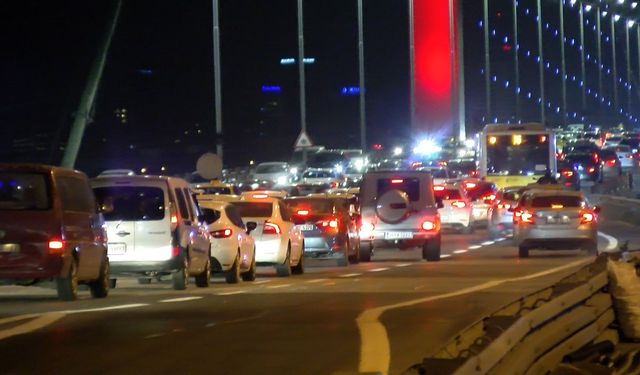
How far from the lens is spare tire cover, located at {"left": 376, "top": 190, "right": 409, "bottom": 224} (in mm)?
31000

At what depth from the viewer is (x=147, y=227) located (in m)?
21.6

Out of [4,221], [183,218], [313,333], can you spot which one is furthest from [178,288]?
[313,333]

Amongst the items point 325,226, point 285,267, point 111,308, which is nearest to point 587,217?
point 325,226

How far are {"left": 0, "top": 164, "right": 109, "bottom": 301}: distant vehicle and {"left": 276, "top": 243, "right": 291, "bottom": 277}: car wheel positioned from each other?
7643 mm

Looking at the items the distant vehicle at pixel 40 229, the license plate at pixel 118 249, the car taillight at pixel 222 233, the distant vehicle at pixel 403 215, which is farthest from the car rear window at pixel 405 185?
the distant vehicle at pixel 40 229

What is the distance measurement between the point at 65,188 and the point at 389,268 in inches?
423

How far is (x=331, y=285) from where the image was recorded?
74.4ft

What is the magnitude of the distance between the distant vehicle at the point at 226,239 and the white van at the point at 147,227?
1646mm

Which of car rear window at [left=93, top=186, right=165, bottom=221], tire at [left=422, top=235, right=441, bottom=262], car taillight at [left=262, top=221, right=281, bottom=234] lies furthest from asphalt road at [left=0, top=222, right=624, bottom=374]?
tire at [left=422, top=235, right=441, bottom=262]

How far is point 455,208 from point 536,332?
34.4 m

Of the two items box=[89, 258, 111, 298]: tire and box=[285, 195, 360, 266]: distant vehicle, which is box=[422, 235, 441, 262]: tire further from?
box=[89, 258, 111, 298]: tire

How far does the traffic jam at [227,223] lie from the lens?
18.7m

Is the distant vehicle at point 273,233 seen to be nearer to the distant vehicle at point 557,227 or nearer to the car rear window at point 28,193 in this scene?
the distant vehicle at point 557,227

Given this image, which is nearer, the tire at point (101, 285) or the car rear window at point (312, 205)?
the tire at point (101, 285)
